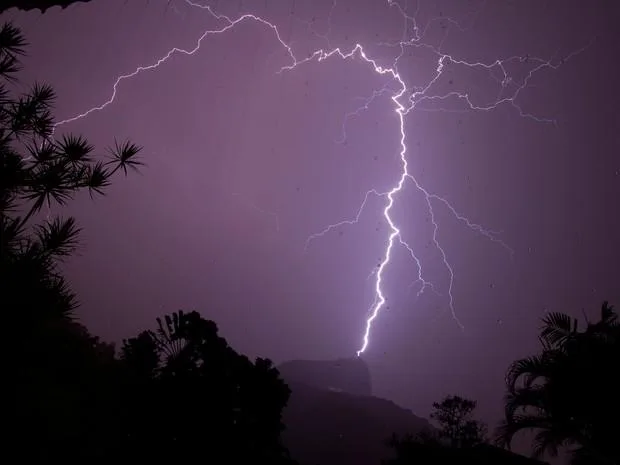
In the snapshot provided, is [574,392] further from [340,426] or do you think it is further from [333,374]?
[333,374]

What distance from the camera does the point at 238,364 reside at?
28.1 ft

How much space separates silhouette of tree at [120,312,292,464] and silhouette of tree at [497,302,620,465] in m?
4.53

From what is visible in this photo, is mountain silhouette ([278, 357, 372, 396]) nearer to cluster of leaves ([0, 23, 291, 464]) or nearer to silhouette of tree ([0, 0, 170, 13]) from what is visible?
cluster of leaves ([0, 23, 291, 464])

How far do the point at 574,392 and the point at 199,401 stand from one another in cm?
600

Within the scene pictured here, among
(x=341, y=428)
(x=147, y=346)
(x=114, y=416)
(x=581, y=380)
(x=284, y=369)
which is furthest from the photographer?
(x=284, y=369)

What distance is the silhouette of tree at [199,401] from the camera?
635cm

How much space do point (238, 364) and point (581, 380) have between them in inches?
248

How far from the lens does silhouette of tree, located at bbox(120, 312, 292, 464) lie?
6.35 metres

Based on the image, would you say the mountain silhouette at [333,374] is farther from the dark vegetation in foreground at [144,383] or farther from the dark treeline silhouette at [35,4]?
the dark treeline silhouette at [35,4]

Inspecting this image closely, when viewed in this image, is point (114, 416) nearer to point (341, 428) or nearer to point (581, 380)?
point (581, 380)

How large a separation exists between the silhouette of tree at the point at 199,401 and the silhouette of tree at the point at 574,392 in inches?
178

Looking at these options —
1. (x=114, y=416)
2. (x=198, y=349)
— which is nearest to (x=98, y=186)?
(x=114, y=416)

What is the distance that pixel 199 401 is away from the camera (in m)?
7.04

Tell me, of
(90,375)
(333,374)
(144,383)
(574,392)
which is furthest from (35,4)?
(333,374)
